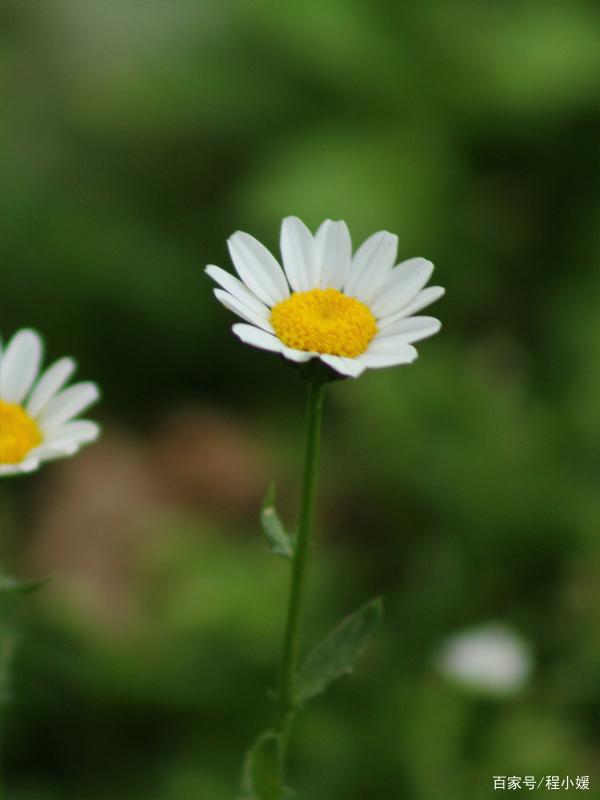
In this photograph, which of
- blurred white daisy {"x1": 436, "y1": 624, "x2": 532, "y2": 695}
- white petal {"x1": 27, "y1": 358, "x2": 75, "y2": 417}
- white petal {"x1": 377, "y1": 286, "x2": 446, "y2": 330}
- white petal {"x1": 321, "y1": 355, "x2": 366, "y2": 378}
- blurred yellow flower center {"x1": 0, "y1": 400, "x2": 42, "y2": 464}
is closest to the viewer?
white petal {"x1": 321, "y1": 355, "x2": 366, "y2": 378}

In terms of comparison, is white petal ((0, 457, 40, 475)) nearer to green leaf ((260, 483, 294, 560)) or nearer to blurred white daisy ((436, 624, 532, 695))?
green leaf ((260, 483, 294, 560))

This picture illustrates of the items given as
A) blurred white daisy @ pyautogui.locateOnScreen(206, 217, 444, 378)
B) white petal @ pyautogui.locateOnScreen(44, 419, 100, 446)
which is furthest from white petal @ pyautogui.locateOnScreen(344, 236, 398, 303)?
white petal @ pyautogui.locateOnScreen(44, 419, 100, 446)

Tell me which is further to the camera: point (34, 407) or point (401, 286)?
point (34, 407)

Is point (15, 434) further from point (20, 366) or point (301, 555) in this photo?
point (301, 555)

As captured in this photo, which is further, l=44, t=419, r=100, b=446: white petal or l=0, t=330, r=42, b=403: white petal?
l=0, t=330, r=42, b=403: white petal

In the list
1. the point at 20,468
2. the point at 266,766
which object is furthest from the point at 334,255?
the point at 266,766

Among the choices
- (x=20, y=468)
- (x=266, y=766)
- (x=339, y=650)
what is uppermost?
(x=20, y=468)

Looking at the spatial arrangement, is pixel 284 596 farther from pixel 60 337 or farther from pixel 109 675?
pixel 60 337
